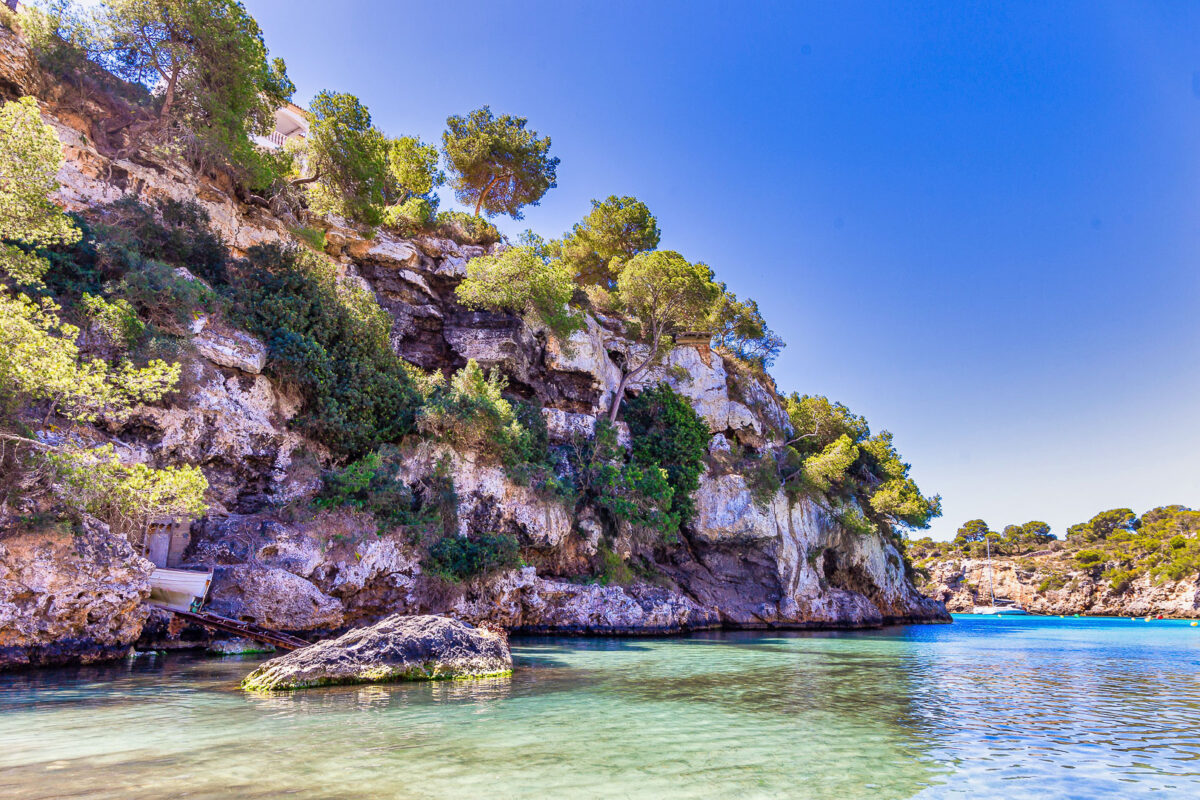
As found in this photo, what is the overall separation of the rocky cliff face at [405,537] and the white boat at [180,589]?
105 cm

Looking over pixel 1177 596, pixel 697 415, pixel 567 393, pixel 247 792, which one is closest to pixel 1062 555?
pixel 1177 596

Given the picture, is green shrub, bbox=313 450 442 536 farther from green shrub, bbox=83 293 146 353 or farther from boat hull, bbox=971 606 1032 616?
boat hull, bbox=971 606 1032 616

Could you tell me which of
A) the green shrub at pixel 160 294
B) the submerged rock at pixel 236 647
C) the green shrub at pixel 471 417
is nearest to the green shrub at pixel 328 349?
the green shrub at pixel 471 417

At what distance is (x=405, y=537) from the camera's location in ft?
60.1

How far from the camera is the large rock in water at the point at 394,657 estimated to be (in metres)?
9.10

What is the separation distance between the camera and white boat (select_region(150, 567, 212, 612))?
12711mm

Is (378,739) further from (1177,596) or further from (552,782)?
(1177,596)

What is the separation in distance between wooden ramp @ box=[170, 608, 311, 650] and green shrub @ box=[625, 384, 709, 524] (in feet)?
59.5

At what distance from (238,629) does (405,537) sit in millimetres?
5930

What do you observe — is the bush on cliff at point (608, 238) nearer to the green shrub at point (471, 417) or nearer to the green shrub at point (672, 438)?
the green shrub at point (672, 438)

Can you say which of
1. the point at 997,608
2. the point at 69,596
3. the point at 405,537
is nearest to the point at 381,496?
the point at 405,537

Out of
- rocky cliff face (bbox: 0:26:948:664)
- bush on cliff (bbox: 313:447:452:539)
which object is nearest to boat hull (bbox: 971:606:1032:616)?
rocky cliff face (bbox: 0:26:948:664)

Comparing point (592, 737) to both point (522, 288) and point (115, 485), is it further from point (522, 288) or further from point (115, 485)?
point (522, 288)

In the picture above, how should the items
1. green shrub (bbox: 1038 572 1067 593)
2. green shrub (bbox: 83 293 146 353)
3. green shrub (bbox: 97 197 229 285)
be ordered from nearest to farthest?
green shrub (bbox: 83 293 146 353), green shrub (bbox: 97 197 229 285), green shrub (bbox: 1038 572 1067 593)
